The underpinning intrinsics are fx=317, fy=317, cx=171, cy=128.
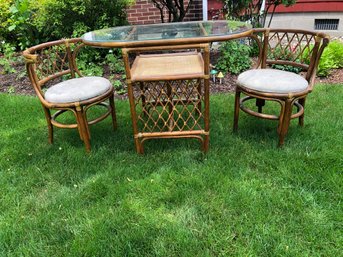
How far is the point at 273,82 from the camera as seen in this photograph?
91.0 inches

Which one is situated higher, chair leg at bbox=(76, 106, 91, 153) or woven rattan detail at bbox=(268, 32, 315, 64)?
woven rattan detail at bbox=(268, 32, 315, 64)

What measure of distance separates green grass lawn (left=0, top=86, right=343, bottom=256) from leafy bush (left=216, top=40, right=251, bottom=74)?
1388 mm

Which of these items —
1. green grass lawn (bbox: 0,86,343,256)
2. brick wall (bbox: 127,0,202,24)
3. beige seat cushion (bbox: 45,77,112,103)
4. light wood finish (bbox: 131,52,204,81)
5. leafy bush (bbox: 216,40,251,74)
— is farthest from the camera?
brick wall (bbox: 127,0,202,24)

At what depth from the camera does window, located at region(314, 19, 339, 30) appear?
→ 6512 mm

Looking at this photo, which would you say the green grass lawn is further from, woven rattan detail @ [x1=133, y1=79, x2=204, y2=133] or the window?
the window

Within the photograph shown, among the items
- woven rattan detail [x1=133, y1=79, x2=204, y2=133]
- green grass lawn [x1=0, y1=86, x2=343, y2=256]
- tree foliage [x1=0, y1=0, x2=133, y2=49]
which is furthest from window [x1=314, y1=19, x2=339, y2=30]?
woven rattan detail [x1=133, y1=79, x2=204, y2=133]

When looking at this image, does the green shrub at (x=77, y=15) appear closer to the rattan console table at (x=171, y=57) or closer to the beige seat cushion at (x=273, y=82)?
the rattan console table at (x=171, y=57)

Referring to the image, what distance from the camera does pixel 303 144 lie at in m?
2.49

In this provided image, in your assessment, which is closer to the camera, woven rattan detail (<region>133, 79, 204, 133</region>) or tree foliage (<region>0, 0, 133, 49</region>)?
woven rattan detail (<region>133, 79, 204, 133</region>)

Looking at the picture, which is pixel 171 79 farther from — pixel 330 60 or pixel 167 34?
pixel 330 60

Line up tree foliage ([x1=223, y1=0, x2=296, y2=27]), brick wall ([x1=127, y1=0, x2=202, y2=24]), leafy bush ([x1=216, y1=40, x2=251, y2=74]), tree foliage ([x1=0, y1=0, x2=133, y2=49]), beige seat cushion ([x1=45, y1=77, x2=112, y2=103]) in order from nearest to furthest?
beige seat cushion ([x1=45, y1=77, x2=112, y2=103])
leafy bush ([x1=216, y1=40, x2=251, y2=74])
tree foliage ([x1=223, y1=0, x2=296, y2=27])
tree foliage ([x1=0, y1=0, x2=133, y2=49])
brick wall ([x1=127, y1=0, x2=202, y2=24])

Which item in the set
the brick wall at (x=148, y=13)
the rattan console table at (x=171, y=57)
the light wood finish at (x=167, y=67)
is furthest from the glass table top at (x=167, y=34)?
the brick wall at (x=148, y=13)

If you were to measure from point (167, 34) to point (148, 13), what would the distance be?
10.5 ft

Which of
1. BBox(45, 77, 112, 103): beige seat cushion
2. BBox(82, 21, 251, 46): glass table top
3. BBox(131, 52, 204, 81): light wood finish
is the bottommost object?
BBox(45, 77, 112, 103): beige seat cushion
